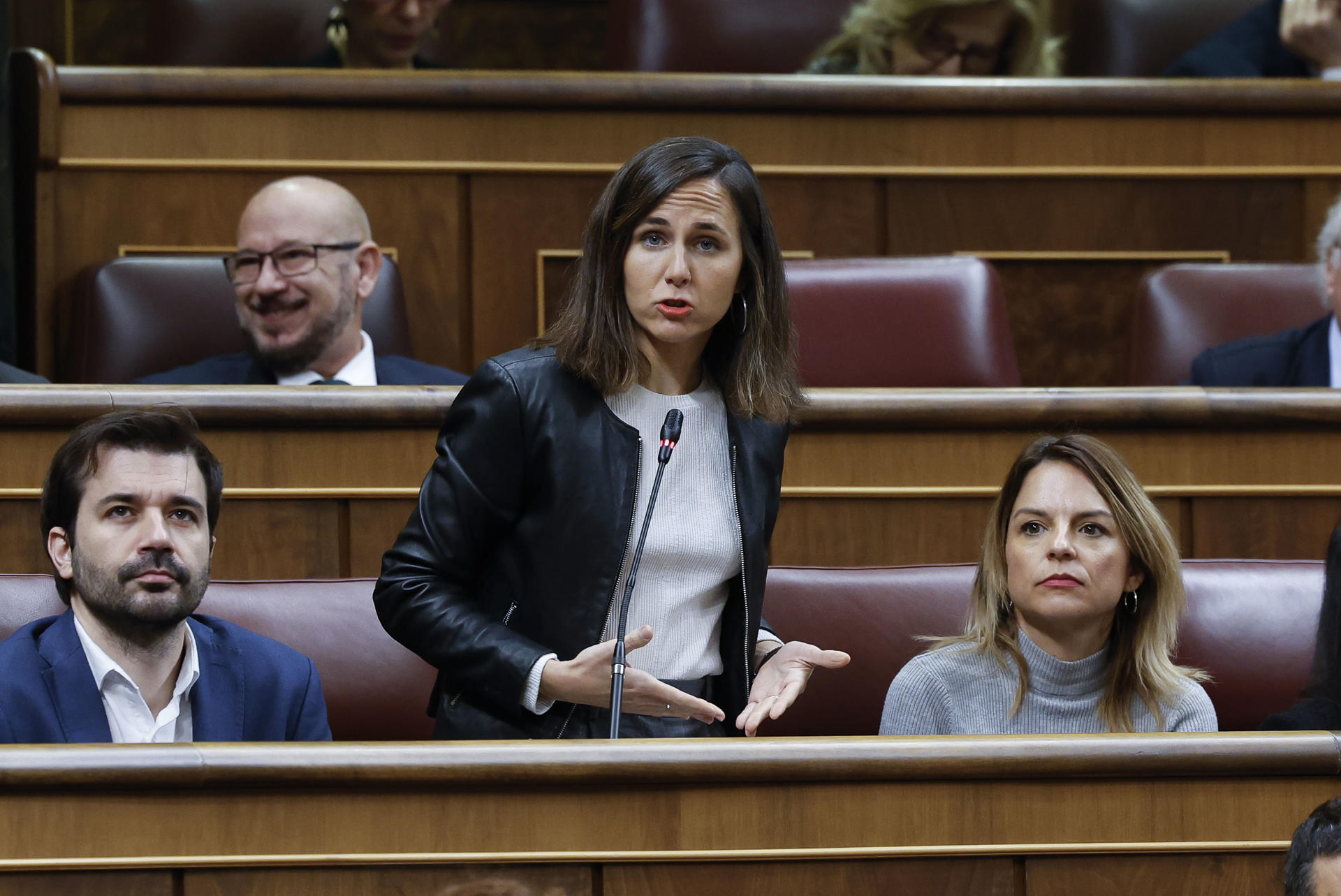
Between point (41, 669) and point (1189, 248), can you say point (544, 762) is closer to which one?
point (41, 669)

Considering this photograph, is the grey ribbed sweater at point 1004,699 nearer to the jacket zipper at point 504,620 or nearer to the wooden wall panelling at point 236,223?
the jacket zipper at point 504,620

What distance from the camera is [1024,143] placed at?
1.27 metres

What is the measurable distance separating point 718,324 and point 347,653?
0.82 feet

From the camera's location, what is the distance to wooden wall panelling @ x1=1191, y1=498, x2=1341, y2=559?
0.98m

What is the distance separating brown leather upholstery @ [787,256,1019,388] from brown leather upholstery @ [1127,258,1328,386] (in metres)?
0.11

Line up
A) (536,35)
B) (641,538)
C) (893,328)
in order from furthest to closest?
1. (536,35)
2. (893,328)
3. (641,538)

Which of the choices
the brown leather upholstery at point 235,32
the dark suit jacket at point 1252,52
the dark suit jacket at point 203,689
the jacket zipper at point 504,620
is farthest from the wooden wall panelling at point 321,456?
the dark suit jacket at point 1252,52

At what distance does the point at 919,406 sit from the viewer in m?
0.96

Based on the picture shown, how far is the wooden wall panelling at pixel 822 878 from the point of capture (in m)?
0.59

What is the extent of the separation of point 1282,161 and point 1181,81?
Result: 97mm

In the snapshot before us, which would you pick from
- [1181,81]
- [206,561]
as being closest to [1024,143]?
[1181,81]

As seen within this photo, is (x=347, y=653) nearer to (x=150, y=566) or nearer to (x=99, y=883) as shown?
(x=150, y=566)

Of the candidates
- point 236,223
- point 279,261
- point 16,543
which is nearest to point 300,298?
point 279,261

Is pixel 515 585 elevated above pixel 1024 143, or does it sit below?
below
